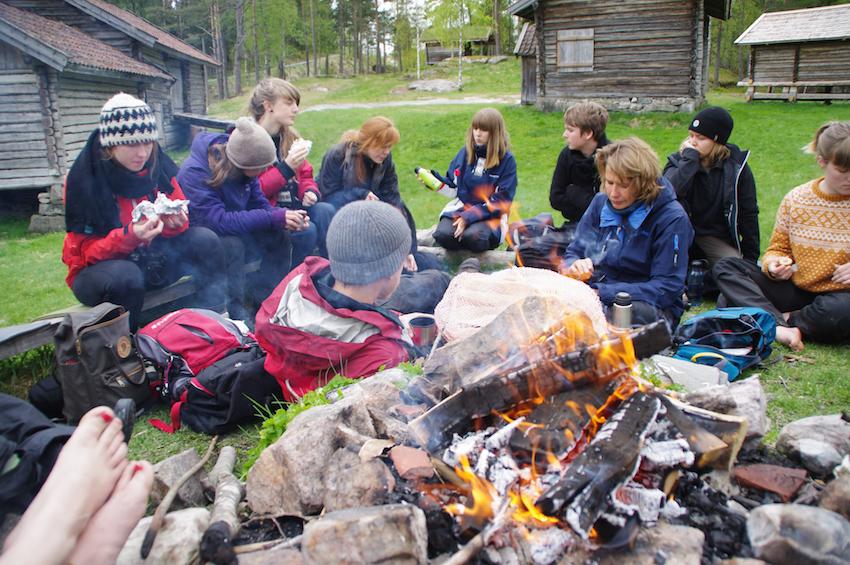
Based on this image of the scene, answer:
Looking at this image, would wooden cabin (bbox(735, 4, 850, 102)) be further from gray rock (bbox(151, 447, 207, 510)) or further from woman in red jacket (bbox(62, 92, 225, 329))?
gray rock (bbox(151, 447, 207, 510))

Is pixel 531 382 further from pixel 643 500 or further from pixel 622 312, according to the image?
pixel 622 312

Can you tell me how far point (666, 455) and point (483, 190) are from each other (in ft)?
15.1

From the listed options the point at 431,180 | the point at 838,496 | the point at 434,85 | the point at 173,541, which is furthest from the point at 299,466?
the point at 434,85

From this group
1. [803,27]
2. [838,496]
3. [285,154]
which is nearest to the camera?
[838,496]

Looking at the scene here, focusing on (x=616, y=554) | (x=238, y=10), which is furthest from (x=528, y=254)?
(x=238, y=10)

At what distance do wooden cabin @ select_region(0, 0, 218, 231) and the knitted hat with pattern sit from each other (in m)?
9.37

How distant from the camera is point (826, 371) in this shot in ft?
13.5

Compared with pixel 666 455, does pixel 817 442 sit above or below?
below

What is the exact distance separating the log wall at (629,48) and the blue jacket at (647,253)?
614 inches

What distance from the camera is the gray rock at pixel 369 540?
6.46 feet

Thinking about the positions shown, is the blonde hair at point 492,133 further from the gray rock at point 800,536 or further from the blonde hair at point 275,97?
the gray rock at point 800,536

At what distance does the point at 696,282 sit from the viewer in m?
5.49

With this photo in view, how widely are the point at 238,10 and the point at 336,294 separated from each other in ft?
110

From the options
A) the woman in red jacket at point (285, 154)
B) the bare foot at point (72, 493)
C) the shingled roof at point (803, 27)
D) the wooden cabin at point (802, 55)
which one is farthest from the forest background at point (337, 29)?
the bare foot at point (72, 493)
